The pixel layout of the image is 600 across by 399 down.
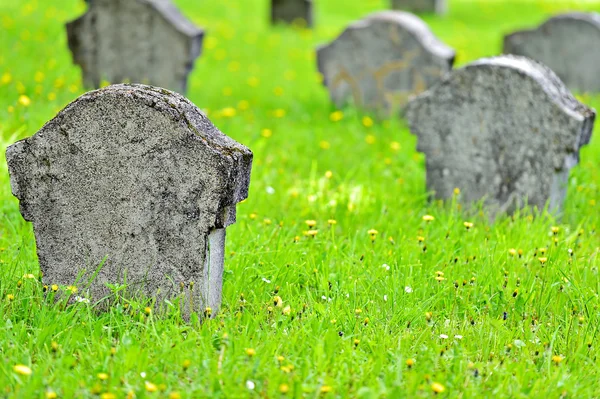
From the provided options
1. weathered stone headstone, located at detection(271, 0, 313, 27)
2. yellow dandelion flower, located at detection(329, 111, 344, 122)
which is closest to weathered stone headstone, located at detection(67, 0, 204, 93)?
yellow dandelion flower, located at detection(329, 111, 344, 122)

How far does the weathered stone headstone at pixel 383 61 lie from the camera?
7.07 meters

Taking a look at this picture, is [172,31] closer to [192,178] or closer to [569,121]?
[569,121]

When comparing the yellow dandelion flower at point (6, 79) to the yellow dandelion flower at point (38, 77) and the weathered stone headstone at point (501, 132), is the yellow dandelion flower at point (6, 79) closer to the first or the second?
the yellow dandelion flower at point (38, 77)

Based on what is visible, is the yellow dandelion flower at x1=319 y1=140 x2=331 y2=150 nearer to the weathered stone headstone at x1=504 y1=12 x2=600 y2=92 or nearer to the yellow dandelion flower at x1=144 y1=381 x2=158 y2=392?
the weathered stone headstone at x1=504 y1=12 x2=600 y2=92

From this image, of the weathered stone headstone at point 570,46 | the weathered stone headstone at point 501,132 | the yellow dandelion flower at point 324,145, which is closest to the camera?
the weathered stone headstone at point 501,132

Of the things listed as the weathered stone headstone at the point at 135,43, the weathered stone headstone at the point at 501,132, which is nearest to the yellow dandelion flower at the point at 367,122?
the weathered stone headstone at the point at 135,43

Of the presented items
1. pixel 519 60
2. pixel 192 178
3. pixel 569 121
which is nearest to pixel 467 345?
pixel 192 178

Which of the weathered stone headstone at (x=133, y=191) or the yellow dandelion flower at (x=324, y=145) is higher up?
the weathered stone headstone at (x=133, y=191)

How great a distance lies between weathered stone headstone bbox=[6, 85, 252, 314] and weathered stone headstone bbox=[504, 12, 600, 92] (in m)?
6.39

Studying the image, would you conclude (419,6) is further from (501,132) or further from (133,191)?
(133,191)

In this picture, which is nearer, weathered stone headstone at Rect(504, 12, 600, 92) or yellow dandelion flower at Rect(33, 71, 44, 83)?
yellow dandelion flower at Rect(33, 71, 44, 83)

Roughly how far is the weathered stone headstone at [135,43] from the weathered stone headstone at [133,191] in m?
3.93

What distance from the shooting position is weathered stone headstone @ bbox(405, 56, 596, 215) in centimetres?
455

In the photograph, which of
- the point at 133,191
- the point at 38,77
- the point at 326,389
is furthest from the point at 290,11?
the point at 326,389
